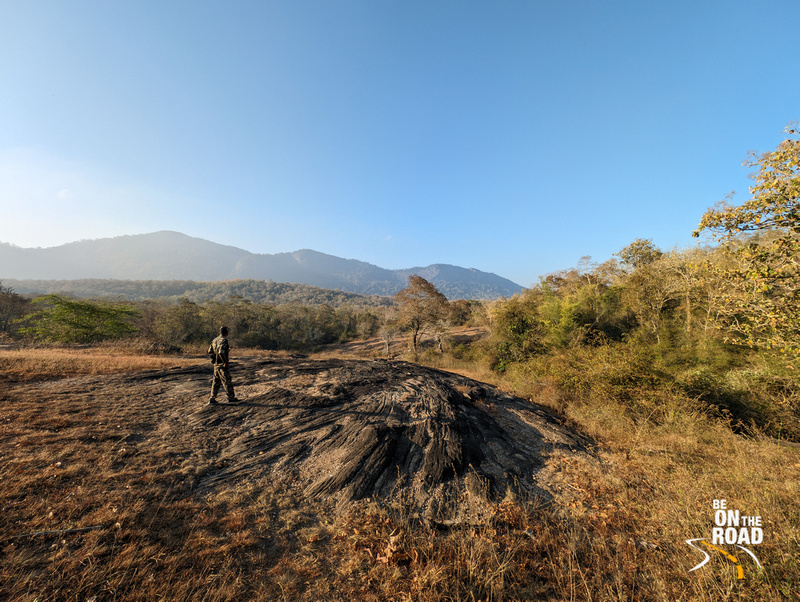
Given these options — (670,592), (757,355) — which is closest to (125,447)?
(670,592)

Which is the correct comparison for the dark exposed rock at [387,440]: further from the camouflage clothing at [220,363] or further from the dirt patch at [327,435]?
the camouflage clothing at [220,363]

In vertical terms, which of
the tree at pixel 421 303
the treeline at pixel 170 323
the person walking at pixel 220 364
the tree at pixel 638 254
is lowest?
the treeline at pixel 170 323

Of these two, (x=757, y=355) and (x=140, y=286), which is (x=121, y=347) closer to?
(x=757, y=355)

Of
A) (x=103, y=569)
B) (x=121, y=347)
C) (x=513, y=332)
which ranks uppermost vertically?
(x=513, y=332)

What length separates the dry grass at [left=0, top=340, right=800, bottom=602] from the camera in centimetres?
300

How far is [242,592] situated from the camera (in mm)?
3004

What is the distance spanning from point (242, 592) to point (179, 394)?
801 cm

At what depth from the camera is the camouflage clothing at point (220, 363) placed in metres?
7.90

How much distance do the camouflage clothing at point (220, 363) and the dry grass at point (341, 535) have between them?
7.14 ft

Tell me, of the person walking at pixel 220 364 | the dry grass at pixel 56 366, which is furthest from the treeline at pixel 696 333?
the dry grass at pixel 56 366

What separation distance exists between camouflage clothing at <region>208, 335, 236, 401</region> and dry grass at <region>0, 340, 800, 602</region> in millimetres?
2177

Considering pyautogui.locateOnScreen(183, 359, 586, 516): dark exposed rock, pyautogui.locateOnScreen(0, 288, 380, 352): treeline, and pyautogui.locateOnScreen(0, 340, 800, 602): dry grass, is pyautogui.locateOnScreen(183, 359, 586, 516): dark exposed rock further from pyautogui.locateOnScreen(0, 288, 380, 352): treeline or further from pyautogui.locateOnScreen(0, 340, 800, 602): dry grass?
pyautogui.locateOnScreen(0, 288, 380, 352): treeline

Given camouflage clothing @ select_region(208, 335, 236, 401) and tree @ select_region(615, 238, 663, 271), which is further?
tree @ select_region(615, 238, 663, 271)

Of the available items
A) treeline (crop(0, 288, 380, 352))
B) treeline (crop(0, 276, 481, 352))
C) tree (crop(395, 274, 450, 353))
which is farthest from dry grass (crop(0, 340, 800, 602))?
treeline (crop(0, 288, 380, 352))
